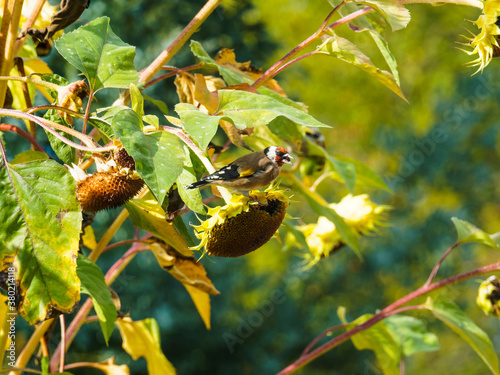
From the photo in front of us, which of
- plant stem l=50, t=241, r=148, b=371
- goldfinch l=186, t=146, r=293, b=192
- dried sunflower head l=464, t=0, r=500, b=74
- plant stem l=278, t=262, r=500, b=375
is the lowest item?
plant stem l=278, t=262, r=500, b=375

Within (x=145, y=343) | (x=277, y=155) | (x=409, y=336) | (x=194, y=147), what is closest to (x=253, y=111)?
(x=194, y=147)

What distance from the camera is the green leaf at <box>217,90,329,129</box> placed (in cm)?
31

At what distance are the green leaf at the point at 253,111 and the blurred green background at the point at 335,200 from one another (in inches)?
7.0

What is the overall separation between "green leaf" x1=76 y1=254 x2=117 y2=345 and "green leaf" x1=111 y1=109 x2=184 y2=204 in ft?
0.46

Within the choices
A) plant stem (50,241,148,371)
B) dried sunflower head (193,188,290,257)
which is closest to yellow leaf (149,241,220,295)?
plant stem (50,241,148,371)

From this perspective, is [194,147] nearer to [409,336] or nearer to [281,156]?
[281,156]

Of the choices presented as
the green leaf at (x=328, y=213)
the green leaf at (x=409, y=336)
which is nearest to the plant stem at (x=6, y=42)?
the green leaf at (x=328, y=213)

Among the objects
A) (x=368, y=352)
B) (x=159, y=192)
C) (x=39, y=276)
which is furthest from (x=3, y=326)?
(x=368, y=352)

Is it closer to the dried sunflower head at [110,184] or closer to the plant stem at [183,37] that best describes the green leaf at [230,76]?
the plant stem at [183,37]

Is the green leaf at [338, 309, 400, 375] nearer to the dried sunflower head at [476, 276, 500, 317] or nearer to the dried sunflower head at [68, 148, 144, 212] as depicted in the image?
the dried sunflower head at [476, 276, 500, 317]

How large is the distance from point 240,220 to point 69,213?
100 millimetres

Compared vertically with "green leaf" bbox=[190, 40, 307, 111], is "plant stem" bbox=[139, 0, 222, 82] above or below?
above

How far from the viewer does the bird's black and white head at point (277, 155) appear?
448 mm

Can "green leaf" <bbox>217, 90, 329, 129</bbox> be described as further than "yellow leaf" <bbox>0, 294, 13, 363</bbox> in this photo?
No
